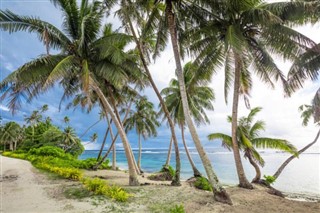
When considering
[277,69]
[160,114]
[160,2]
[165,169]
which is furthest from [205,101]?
[160,2]

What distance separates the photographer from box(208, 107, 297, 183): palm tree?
33.8 ft

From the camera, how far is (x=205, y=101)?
20.0 metres

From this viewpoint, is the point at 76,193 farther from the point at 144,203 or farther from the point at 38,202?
the point at 144,203

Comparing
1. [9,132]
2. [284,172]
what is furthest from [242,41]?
[9,132]

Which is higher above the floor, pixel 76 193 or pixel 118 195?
pixel 118 195

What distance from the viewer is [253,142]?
11695mm

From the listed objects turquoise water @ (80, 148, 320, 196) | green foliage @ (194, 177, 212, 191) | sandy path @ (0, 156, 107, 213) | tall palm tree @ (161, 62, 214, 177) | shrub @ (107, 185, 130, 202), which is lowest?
turquoise water @ (80, 148, 320, 196)

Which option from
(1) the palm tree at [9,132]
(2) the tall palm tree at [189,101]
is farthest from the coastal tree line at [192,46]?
(1) the palm tree at [9,132]

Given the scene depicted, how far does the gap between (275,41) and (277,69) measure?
4.56ft

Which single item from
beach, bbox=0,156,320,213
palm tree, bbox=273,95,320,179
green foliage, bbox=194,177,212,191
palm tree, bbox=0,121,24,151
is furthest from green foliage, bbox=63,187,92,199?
palm tree, bbox=0,121,24,151

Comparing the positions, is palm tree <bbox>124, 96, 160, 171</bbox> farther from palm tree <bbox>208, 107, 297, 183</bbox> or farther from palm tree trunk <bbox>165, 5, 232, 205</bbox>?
palm tree trunk <bbox>165, 5, 232, 205</bbox>

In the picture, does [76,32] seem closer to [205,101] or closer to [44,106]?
[205,101]

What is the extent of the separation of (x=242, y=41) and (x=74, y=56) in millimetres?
7186

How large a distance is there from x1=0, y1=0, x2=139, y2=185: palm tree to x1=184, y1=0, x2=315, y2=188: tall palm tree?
367cm
